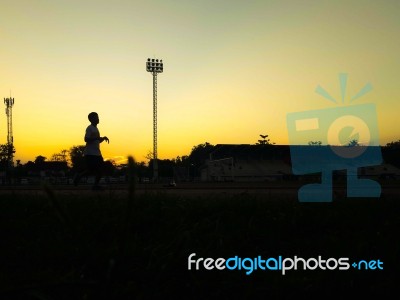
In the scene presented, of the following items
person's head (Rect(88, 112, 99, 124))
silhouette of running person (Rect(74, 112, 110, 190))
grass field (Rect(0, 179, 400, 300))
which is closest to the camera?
grass field (Rect(0, 179, 400, 300))

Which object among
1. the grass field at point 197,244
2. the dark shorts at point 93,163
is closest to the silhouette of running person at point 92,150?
the dark shorts at point 93,163

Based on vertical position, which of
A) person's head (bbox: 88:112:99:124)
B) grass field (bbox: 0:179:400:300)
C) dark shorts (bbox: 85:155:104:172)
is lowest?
grass field (bbox: 0:179:400:300)

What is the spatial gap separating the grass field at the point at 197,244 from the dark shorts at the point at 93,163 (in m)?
4.03

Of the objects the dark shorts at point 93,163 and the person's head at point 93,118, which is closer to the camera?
the dark shorts at point 93,163

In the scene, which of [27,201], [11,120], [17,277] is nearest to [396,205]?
[17,277]

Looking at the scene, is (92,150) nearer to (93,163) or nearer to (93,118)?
(93,163)

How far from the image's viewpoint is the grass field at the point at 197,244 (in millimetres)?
3035

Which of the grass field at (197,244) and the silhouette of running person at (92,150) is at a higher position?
the silhouette of running person at (92,150)

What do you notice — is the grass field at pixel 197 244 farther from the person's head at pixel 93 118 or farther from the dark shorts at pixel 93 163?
the person's head at pixel 93 118

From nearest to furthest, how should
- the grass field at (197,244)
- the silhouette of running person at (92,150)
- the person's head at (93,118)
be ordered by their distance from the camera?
the grass field at (197,244) < the silhouette of running person at (92,150) < the person's head at (93,118)

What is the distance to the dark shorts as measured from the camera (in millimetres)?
9836

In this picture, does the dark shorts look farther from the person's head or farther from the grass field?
the grass field

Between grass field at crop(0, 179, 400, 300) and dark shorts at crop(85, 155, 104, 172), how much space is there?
403 cm

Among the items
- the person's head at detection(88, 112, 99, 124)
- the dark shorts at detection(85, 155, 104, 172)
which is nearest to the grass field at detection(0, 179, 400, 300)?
the dark shorts at detection(85, 155, 104, 172)
